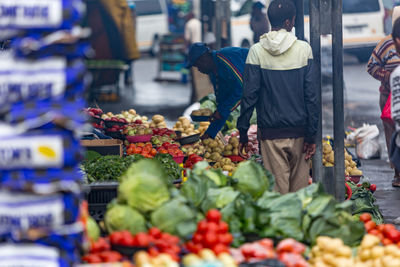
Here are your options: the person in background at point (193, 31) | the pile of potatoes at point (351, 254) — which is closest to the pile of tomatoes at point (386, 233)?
the pile of potatoes at point (351, 254)

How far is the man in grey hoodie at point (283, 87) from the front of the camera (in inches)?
267

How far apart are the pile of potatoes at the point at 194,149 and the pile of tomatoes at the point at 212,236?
4.33m

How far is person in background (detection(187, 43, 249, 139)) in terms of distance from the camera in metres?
8.33

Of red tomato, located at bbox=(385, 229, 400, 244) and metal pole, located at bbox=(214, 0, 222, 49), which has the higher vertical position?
metal pole, located at bbox=(214, 0, 222, 49)

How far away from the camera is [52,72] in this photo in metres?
3.95

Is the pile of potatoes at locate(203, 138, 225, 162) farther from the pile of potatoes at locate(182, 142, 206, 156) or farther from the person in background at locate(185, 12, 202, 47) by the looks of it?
the person in background at locate(185, 12, 202, 47)

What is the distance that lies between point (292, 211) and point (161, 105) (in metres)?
13.3

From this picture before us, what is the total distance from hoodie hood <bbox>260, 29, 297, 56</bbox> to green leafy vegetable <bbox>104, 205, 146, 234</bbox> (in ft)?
8.06

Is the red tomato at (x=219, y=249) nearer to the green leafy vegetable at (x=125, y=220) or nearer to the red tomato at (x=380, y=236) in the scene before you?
the green leafy vegetable at (x=125, y=220)

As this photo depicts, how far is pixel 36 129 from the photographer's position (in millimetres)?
3949

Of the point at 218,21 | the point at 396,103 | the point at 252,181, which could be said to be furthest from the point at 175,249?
the point at 218,21

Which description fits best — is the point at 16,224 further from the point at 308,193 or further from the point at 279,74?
the point at 279,74

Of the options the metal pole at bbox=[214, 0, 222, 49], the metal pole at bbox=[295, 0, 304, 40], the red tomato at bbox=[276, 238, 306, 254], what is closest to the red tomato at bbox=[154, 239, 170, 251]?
the red tomato at bbox=[276, 238, 306, 254]

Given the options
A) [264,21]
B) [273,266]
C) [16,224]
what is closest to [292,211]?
[273,266]
